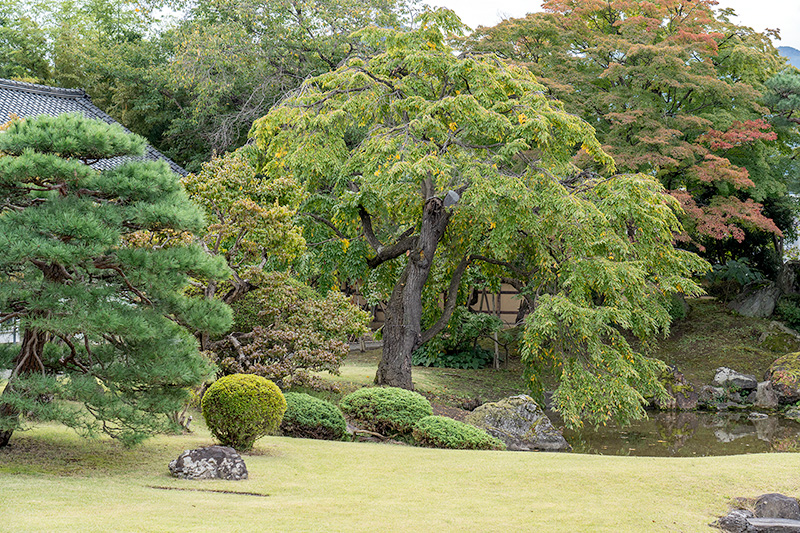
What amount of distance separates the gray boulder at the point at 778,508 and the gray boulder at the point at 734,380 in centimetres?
1134

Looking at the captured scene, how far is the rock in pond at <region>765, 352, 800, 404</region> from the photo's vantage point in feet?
49.3

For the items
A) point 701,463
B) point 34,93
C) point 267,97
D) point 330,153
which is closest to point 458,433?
point 701,463

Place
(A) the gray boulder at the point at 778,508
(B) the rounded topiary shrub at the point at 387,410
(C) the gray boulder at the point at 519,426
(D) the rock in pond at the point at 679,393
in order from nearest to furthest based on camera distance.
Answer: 1. (A) the gray boulder at the point at 778,508
2. (B) the rounded topiary shrub at the point at 387,410
3. (C) the gray boulder at the point at 519,426
4. (D) the rock in pond at the point at 679,393

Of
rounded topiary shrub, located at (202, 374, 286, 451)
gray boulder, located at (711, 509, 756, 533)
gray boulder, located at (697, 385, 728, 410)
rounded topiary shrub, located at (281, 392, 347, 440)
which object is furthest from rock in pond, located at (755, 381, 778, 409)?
rounded topiary shrub, located at (202, 374, 286, 451)

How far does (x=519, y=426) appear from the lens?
11.0 metres

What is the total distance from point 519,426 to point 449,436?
1.92 m

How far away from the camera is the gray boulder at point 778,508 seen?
219 inches

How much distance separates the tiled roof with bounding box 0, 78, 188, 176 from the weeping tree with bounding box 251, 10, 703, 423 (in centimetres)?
723

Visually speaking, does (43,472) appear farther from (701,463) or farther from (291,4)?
(291,4)

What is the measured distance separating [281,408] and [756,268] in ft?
57.7

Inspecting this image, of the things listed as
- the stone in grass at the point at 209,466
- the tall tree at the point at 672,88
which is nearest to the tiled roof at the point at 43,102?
the tall tree at the point at 672,88

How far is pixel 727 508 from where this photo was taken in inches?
224

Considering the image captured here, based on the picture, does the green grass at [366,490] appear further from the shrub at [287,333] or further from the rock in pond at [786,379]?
the rock in pond at [786,379]

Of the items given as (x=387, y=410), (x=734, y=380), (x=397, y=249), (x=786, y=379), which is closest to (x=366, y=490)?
(x=387, y=410)
